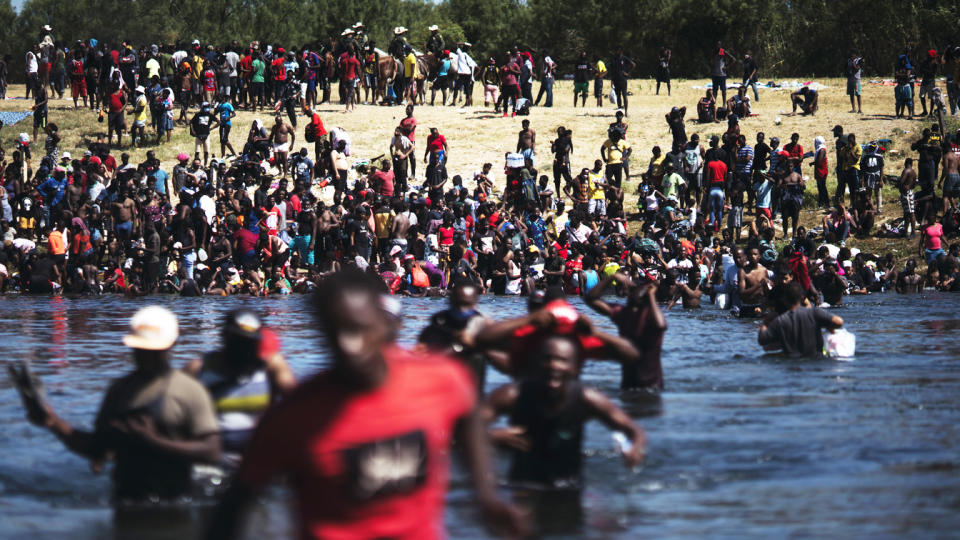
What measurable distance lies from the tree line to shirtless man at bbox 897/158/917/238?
63.3ft

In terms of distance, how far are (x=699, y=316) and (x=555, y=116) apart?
17248mm

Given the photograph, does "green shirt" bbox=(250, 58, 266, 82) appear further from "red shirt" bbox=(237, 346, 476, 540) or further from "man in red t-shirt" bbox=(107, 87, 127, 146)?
"red shirt" bbox=(237, 346, 476, 540)

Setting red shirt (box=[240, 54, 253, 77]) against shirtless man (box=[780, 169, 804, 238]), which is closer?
shirtless man (box=[780, 169, 804, 238])

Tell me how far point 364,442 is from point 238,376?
398 centimetres

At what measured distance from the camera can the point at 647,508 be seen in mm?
8953

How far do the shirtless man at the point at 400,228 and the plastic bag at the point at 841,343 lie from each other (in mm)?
11708

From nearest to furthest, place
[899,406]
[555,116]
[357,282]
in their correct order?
[357,282] → [899,406] → [555,116]

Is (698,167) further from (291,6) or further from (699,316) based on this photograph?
(291,6)

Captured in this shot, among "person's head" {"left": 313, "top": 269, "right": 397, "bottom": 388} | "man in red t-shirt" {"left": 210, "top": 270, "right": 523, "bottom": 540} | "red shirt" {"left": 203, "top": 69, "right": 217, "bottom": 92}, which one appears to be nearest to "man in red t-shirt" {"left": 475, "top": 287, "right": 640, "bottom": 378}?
"man in red t-shirt" {"left": 210, "top": 270, "right": 523, "bottom": 540}

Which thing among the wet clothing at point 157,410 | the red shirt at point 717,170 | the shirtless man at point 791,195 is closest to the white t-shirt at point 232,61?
the red shirt at point 717,170

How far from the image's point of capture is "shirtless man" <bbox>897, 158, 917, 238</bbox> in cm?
2781

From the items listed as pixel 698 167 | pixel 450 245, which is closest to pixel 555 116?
pixel 698 167

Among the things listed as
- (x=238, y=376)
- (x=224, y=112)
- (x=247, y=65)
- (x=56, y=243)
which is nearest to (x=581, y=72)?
(x=247, y=65)

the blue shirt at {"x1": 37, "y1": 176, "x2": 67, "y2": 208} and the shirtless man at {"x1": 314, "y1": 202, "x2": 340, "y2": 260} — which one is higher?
the blue shirt at {"x1": 37, "y1": 176, "x2": 67, "y2": 208}
